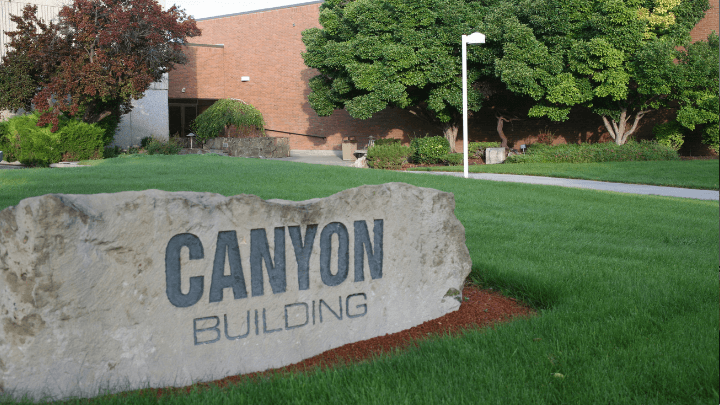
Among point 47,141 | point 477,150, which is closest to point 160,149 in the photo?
point 47,141

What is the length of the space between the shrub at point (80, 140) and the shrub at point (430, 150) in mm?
11320

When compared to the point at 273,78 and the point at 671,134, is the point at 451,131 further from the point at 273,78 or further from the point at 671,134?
the point at 273,78

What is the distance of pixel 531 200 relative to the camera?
9.86 meters

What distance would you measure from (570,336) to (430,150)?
727 inches

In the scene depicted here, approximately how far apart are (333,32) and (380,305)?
21.9 m

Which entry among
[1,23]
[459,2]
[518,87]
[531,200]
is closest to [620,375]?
[531,200]

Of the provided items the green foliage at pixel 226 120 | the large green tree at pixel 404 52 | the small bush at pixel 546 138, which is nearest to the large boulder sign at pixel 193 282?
the large green tree at pixel 404 52

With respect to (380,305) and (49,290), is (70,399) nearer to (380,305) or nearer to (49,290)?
(49,290)

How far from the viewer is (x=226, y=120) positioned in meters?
26.8

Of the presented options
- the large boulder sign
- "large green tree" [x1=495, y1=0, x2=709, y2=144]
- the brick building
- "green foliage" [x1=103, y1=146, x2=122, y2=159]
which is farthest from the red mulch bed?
the brick building

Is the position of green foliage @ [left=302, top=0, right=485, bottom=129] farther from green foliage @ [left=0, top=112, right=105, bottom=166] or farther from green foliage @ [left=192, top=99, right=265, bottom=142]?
green foliage @ [left=0, top=112, right=105, bottom=166]

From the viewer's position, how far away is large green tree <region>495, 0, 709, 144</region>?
20.2 metres

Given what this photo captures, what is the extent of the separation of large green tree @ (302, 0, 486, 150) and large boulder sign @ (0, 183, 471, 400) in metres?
18.3

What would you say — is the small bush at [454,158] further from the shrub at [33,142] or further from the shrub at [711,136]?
the shrub at [33,142]
